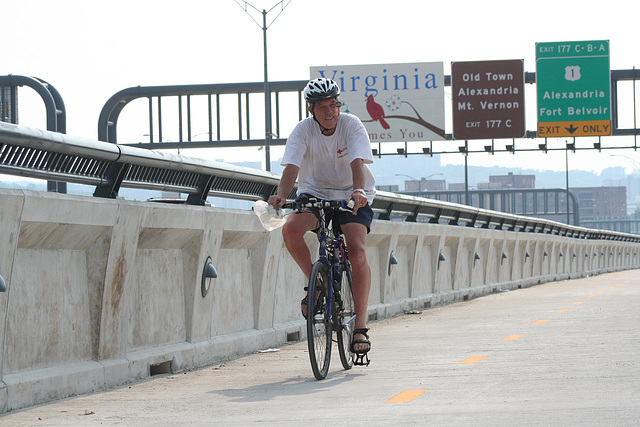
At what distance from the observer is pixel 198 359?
27.7 ft

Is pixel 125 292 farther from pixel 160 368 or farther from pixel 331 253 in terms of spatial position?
pixel 331 253

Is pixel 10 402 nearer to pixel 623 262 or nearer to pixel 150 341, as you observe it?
pixel 150 341

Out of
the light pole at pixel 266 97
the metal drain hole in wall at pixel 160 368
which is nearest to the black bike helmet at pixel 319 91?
the metal drain hole in wall at pixel 160 368

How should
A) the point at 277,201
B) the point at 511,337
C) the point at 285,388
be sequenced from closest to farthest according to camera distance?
the point at 285,388, the point at 277,201, the point at 511,337

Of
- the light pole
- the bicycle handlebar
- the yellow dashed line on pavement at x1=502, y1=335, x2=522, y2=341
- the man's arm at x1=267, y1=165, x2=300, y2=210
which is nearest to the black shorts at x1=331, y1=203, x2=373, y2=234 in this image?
the bicycle handlebar

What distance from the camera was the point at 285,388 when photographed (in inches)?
275

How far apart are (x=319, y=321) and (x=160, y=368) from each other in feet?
4.50

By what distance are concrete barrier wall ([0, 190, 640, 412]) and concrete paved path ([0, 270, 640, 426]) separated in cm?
18

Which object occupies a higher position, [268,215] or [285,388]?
[268,215]

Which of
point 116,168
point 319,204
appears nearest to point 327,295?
point 319,204

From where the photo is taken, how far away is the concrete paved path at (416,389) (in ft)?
18.2

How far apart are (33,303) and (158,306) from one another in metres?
1.68

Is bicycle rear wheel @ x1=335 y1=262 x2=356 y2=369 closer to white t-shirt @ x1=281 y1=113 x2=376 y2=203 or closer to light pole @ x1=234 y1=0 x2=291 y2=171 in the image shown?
white t-shirt @ x1=281 y1=113 x2=376 y2=203

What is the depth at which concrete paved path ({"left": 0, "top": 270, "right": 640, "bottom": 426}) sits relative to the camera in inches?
219
